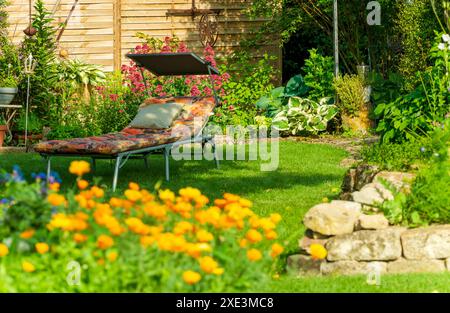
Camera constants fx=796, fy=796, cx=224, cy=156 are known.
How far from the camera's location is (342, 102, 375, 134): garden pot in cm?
1134

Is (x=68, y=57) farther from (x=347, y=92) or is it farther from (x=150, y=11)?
(x=347, y=92)

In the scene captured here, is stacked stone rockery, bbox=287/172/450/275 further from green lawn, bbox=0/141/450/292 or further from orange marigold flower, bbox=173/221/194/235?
orange marigold flower, bbox=173/221/194/235

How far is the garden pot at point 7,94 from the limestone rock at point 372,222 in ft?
24.7

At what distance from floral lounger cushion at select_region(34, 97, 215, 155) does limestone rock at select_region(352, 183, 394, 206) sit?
9.17 ft

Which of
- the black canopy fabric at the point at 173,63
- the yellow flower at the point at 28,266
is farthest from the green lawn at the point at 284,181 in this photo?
the yellow flower at the point at 28,266

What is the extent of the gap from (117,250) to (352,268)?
5.88ft

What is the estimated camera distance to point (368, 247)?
440cm

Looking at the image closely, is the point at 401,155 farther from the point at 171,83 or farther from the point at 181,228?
the point at 171,83

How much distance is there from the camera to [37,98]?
1169cm

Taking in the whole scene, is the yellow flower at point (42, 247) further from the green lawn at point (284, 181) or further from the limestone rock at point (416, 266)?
the limestone rock at point (416, 266)

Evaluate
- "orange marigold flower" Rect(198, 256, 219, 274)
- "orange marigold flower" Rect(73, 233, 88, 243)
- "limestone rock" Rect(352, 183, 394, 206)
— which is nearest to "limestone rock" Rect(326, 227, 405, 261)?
"limestone rock" Rect(352, 183, 394, 206)

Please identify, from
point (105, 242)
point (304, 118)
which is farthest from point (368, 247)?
point (304, 118)
